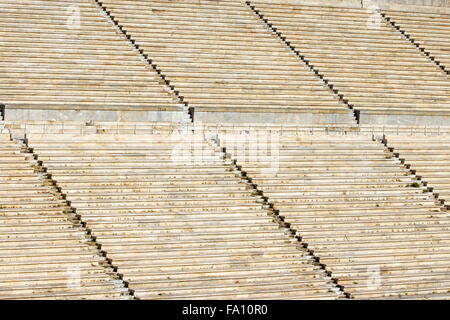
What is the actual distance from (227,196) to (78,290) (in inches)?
178

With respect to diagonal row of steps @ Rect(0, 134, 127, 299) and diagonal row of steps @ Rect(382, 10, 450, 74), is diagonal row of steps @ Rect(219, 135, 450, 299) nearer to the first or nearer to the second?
diagonal row of steps @ Rect(0, 134, 127, 299)

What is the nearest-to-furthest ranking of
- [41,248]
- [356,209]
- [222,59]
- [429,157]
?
1. [41,248]
2. [356,209]
3. [429,157]
4. [222,59]

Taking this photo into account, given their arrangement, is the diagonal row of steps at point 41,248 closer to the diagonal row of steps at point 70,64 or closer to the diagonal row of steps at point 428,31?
the diagonal row of steps at point 70,64

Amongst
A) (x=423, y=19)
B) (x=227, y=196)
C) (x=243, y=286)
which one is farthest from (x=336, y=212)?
(x=423, y=19)

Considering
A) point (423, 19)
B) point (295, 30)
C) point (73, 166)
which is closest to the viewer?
point (73, 166)

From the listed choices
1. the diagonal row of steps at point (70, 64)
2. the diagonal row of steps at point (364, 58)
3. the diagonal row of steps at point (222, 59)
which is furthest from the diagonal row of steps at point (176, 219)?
the diagonal row of steps at point (364, 58)

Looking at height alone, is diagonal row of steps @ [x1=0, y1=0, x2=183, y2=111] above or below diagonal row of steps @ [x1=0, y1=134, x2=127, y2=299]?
above

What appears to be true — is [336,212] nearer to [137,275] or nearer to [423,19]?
[137,275]

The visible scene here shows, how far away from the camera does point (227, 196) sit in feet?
67.3

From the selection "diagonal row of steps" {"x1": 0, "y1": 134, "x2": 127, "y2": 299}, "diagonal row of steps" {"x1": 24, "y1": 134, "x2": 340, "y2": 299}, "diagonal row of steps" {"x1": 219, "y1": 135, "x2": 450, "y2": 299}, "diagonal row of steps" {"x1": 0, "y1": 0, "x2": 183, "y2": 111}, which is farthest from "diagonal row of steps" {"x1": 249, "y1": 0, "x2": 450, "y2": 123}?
"diagonal row of steps" {"x1": 0, "y1": 134, "x2": 127, "y2": 299}

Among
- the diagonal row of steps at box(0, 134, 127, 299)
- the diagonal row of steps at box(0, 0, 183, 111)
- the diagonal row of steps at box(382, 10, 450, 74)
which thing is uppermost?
the diagonal row of steps at box(382, 10, 450, 74)

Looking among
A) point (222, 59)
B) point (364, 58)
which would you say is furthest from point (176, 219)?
point (364, 58)

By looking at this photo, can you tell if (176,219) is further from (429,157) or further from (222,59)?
(222,59)

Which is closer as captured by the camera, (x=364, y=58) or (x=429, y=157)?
(x=429, y=157)
